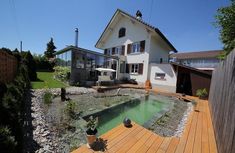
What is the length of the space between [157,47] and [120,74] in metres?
5.50

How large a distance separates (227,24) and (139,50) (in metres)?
8.69

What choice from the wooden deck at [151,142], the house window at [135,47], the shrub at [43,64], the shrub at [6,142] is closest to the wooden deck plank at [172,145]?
the wooden deck at [151,142]

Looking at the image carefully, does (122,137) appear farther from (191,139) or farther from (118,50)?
(118,50)

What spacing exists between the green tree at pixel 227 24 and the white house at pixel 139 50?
197 inches

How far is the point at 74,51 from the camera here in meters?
13.0

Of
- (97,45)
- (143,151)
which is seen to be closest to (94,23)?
(97,45)

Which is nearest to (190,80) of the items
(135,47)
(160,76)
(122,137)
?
(160,76)

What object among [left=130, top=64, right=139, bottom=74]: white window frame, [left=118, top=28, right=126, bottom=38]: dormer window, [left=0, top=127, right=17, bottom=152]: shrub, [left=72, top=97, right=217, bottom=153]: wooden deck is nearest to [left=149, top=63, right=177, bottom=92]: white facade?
[left=130, top=64, right=139, bottom=74]: white window frame

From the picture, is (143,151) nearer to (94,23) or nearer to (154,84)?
(154,84)

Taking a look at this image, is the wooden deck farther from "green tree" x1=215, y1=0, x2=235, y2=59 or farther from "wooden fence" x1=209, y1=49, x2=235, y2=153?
"green tree" x1=215, y1=0, x2=235, y2=59

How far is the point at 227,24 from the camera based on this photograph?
8.74 metres

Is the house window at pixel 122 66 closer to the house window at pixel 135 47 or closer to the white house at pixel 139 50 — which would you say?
the white house at pixel 139 50

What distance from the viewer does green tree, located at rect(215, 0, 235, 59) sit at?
8447mm

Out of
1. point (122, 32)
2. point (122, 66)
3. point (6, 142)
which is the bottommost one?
point (6, 142)
